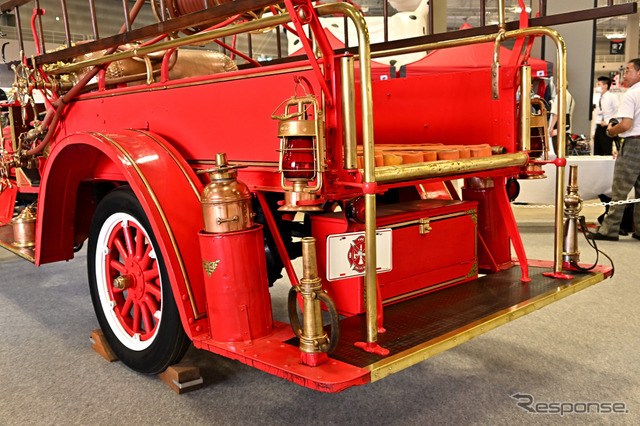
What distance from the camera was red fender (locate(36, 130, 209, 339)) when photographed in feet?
6.23

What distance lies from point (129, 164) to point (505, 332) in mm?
2041

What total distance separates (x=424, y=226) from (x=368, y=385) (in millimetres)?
695

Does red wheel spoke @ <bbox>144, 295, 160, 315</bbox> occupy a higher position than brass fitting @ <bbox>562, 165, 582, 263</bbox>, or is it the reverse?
brass fitting @ <bbox>562, 165, 582, 263</bbox>

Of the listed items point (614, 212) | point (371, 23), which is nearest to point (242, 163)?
point (614, 212)

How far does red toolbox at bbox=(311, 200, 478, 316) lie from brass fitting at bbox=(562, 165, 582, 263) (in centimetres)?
42

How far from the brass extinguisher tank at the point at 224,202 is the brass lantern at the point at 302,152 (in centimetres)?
17

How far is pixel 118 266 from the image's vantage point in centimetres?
240

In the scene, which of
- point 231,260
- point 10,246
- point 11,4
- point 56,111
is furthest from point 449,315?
point 11,4

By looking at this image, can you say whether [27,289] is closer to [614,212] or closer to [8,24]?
[614,212]

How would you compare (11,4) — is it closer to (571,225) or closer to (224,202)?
(224,202)

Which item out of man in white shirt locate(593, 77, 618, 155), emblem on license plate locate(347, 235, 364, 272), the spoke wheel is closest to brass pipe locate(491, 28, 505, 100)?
emblem on license plate locate(347, 235, 364, 272)

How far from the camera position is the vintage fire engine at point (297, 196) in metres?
1.63

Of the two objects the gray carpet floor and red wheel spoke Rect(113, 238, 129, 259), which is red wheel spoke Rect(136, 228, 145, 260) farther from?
the gray carpet floor

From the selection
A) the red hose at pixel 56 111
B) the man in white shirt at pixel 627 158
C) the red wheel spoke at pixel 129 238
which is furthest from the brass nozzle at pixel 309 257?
the man in white shirt at pixel 627 158
